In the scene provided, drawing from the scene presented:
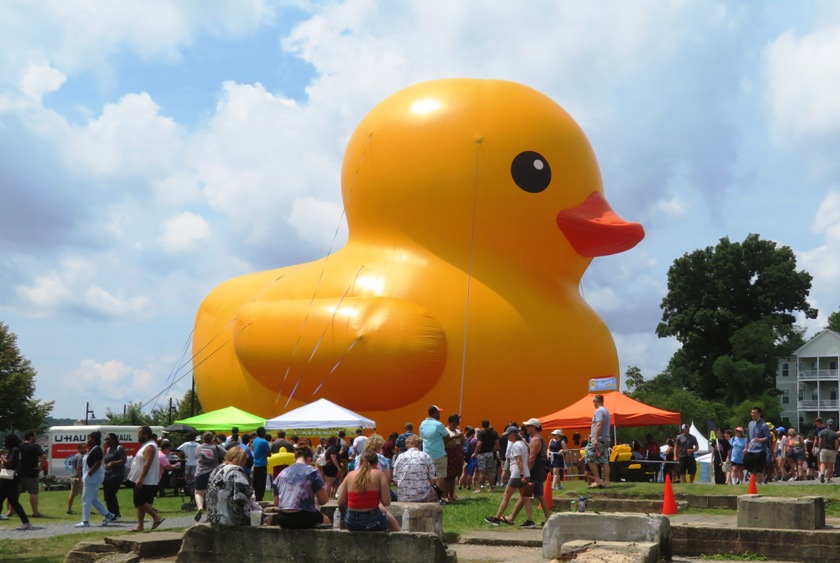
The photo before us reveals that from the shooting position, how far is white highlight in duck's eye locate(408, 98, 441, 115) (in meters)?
23.4

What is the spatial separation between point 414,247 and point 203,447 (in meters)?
9.59

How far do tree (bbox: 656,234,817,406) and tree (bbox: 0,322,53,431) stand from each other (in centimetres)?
3215

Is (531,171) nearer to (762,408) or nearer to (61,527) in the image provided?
(61,527)

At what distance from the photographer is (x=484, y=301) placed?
884 inches

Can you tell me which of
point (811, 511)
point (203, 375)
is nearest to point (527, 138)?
point (203, 375)

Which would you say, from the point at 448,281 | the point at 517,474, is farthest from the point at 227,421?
the point at 517,474

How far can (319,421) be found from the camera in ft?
63.7

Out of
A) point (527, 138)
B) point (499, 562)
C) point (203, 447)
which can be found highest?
point (527, 138)

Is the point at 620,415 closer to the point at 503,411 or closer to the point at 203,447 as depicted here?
the point at 503,411

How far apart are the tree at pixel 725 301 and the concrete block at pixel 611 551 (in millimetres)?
45266

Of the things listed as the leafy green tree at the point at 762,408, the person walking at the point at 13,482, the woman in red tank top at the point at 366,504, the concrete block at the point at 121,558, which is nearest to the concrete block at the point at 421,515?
the woman in red tank top at the point at 366,504

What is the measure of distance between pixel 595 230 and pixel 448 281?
150 inches

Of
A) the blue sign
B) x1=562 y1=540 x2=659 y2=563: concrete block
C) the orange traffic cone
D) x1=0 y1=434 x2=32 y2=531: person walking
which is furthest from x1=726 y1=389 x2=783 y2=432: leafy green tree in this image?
x1=562 y1=540 x2=659 y2=563: concrete block

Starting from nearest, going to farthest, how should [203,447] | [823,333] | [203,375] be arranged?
1. [203,447]
2. [203,375]
3. [823,333]
